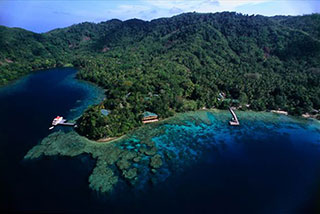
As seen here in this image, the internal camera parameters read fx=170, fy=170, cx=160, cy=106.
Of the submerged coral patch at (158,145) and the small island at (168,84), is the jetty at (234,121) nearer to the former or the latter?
the submerged coral patch at (158,145)

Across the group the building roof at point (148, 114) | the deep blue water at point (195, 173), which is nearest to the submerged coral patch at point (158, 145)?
the deep blue water at point (195, 173)

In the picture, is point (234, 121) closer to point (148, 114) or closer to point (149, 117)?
point (149, 117)

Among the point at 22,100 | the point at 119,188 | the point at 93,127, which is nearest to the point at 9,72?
the point at 22,100

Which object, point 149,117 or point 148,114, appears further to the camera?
point 148,114

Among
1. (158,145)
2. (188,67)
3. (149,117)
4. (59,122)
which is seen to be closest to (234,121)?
(149,117)

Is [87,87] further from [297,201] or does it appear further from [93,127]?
[297,201]

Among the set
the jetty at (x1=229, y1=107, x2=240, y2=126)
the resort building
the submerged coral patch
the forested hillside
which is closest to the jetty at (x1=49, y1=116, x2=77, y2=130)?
the submerged coral patch
